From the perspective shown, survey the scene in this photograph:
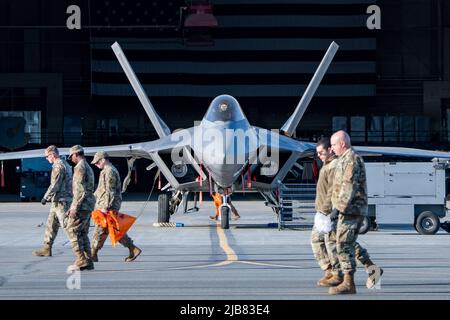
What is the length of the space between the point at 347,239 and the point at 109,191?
558 centimetres

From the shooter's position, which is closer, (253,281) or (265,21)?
(253,281)

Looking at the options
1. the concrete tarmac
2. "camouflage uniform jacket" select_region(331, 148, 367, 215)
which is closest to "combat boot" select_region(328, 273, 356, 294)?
the concrete tarmac

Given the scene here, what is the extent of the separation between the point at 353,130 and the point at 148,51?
14.5 meters

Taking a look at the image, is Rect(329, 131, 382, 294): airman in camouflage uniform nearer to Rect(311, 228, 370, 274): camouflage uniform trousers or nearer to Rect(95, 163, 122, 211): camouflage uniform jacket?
Rect(311, 228, 370, 274): camouflage uniform trousers

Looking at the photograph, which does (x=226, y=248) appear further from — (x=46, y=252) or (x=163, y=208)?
(x=163, y=208)

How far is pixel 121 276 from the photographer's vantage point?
16.2 meters

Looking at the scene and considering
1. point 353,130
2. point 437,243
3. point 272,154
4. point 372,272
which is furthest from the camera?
point 353,130

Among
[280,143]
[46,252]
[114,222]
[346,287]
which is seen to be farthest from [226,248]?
[280,143]

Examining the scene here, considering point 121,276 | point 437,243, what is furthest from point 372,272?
point 437,243

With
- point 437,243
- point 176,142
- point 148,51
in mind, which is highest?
point 148,51

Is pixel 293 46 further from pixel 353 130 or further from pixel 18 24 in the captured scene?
pixel 18 24
